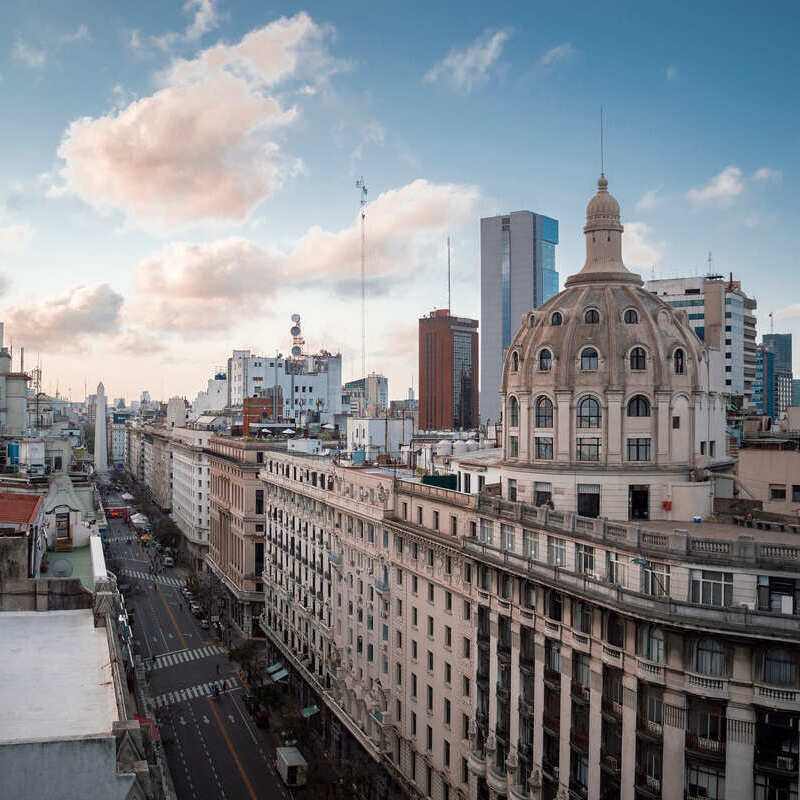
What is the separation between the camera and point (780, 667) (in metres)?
34.8

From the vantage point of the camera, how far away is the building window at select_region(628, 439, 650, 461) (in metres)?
51.5

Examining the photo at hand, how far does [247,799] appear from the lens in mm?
68688

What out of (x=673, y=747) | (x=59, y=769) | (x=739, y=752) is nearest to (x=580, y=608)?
(x=673, y=747)

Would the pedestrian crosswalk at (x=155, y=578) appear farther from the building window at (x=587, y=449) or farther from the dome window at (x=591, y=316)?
the dome window at (x=591, y=316)

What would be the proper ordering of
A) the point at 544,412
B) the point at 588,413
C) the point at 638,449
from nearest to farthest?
the point at 638,449
the point at 588,413
the point at 544,412

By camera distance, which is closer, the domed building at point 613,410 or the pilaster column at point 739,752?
the pilaster column at point 739,752

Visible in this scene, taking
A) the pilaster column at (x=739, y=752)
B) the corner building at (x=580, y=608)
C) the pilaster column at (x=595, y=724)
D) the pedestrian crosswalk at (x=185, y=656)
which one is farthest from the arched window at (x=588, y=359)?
the pedestrian crosswalk at (x=185, y=656)

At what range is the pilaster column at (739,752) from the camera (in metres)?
35.2

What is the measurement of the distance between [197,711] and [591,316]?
6449 centimetres

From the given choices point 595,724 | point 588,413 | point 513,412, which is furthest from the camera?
point 513,412

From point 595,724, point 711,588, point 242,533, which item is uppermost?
point 711,588

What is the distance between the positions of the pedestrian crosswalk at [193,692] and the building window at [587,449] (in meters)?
61.2

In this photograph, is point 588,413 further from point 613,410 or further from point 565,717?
point 565,717

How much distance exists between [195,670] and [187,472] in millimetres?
66895
